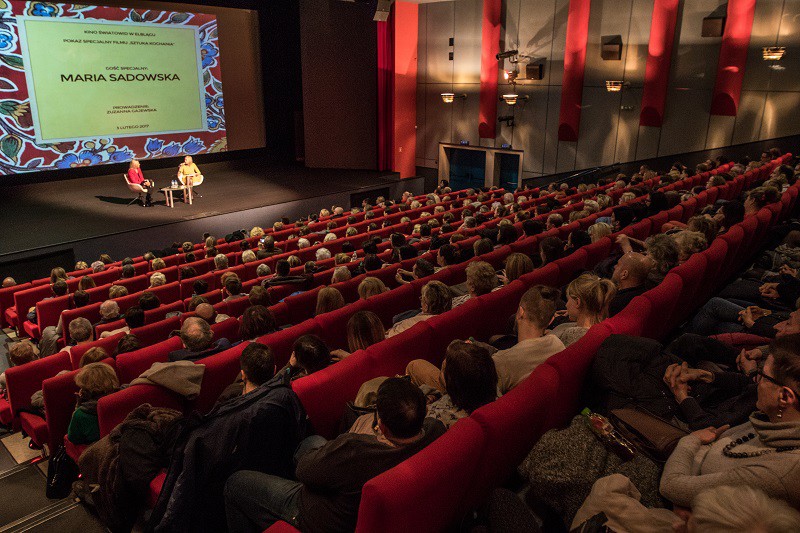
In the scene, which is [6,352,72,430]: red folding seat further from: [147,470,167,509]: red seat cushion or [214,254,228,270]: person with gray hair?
[214,254,228,270]: person with gray hair

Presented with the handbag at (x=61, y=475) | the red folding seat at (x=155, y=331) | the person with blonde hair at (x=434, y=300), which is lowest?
the handbag at (x=61, y=475)

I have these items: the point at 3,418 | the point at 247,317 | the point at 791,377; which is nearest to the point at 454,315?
the point at 247,317

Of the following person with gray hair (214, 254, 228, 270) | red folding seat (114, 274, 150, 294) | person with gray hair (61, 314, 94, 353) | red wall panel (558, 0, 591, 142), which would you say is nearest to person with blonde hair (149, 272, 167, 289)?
red folding seat (114, 274, 150, 294)

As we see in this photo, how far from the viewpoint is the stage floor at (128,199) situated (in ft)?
30.0

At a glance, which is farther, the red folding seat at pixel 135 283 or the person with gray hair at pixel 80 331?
the red folding seat at pixel 135 283

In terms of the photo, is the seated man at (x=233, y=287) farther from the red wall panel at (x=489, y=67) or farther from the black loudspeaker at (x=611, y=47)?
the red wall panel at (x=489, y=67)

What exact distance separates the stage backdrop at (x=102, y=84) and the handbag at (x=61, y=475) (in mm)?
9638

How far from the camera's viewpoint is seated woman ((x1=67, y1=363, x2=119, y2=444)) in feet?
9.49

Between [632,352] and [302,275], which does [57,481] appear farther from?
[632,352]

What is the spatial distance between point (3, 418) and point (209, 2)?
11.3 meters

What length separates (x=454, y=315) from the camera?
310 centimetres

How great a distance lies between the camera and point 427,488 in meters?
1.54

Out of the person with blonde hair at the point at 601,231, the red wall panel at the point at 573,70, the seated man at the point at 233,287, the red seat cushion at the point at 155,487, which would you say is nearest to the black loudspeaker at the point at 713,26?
the red wall panel at the point at 573,70

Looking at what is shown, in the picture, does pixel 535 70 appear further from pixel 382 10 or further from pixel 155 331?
pixel 155 331
